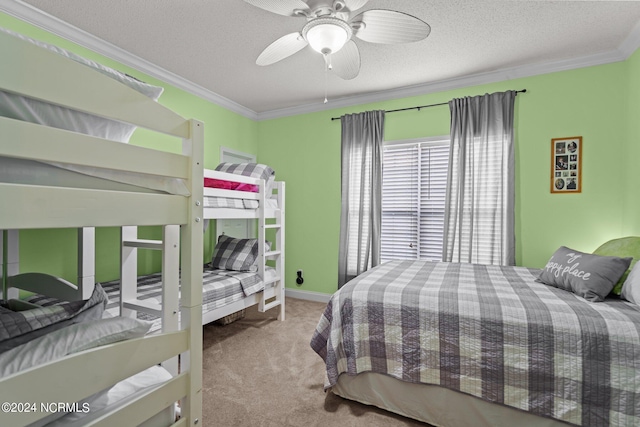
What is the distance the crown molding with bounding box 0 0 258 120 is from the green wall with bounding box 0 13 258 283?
0.12ft

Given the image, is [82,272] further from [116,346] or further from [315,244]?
[315,244]

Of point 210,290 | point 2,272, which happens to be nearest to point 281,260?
point 210,290

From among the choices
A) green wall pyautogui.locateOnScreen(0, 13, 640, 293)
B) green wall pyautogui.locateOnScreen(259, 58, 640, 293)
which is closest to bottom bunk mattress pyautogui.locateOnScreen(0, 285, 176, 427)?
green wall pyautogui.locateOnScreen(0, 13, 640, 293)

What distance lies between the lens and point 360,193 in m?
3.65

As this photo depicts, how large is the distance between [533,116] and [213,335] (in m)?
3.74

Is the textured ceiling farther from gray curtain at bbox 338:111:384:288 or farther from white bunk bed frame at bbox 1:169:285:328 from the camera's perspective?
white bunk bed frame at bbox 1:169:285:328

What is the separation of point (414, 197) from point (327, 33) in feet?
7.36

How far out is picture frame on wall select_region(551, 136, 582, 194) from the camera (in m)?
2.82

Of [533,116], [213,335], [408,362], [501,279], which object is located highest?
[533,116]

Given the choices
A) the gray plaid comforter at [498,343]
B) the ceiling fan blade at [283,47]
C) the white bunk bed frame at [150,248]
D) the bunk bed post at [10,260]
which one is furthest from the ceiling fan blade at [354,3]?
the bunk bed post at [10,260]

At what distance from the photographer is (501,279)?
7.20ft

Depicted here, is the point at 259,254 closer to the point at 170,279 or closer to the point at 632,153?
the point at 170,279

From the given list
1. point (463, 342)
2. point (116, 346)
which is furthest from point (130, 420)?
point (463, 342)

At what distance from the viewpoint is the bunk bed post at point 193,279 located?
115cm
